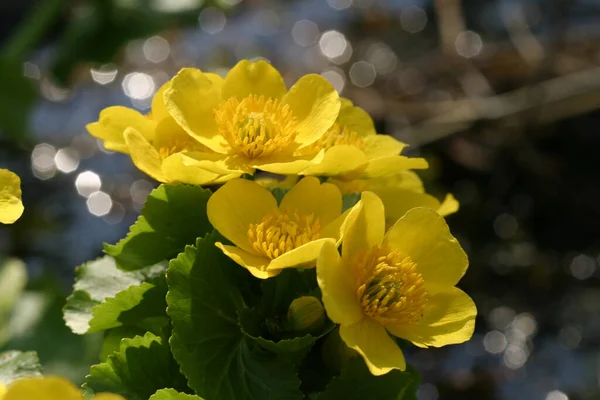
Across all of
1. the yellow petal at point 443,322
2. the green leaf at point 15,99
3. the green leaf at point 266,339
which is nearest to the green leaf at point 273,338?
the green leaf at point 266,339

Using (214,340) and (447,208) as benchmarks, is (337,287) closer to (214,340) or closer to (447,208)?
(214,340)

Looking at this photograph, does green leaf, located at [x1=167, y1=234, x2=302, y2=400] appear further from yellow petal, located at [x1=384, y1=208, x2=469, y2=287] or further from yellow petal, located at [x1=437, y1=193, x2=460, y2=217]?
yellow petal, located at [x1=437, y1=193, x2=460, y2=217]

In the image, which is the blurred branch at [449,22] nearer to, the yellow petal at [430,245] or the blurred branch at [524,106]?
the blurred branch at [524,106]

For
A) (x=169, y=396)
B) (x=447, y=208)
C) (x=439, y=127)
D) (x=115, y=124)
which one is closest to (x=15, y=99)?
(x=439, y=127)

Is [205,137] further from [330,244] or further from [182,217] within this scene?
[330,244]

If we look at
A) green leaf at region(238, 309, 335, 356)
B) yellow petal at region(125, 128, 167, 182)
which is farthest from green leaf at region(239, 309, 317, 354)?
yellow petal at region(125, 128, 167, 182)
